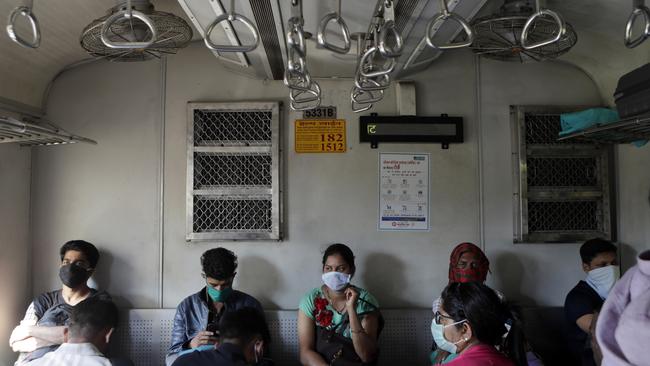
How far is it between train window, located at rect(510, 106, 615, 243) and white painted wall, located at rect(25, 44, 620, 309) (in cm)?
9

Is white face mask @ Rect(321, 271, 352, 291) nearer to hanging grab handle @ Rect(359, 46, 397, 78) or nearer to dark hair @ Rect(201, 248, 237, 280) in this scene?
dark hair @ Rect(201, 248, 237, 280)

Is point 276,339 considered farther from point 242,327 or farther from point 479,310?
point 479,310

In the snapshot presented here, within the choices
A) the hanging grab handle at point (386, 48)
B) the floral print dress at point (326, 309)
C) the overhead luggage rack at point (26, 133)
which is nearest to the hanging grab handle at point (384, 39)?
the hanging grab handle at point (386, 48)

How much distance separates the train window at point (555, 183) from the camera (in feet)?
9.76

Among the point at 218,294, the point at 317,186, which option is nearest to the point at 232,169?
the point at 317,186

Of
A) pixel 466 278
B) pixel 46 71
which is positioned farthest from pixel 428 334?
pixel 46 71

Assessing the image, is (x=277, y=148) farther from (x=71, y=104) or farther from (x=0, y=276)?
(x=0, y=276)

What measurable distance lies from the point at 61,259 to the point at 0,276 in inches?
13.2

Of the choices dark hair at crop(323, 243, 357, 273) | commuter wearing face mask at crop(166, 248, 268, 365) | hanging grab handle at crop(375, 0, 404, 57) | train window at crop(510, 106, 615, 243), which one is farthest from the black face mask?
train window at crop(510, 106, 615, 243)

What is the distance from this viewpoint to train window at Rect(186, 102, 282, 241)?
2.89 meters

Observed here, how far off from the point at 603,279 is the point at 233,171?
8.17ft

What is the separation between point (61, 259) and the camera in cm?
280

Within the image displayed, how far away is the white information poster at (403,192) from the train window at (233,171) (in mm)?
750

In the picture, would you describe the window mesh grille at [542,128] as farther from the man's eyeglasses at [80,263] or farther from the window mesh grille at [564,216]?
the man's eyeglasses at [80,263]
